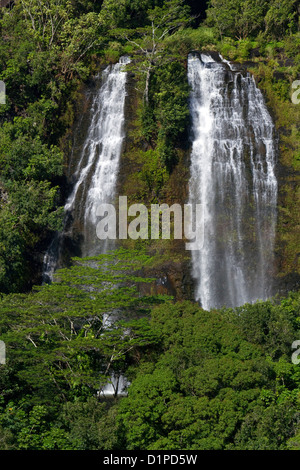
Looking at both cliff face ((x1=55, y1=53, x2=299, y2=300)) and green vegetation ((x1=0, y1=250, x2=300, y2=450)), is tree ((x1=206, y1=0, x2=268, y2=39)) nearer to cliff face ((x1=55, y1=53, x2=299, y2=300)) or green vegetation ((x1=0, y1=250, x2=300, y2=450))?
cliff face ((x1=55, y1=53, x2=299, y2=300))

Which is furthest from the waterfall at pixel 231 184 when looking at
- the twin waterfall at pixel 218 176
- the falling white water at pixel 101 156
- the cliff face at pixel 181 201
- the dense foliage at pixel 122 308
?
the falling white water at pixel 101 156

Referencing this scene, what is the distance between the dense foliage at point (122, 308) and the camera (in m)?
19.6

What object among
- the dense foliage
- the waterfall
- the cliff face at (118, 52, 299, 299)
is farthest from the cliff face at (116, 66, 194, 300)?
the waterfall

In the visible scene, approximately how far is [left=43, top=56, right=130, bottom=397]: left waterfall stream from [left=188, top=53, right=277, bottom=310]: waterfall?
4096 millimetres

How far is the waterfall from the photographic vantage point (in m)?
32.2

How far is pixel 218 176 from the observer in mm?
34594

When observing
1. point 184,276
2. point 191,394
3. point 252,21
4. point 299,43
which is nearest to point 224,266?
point 184,276

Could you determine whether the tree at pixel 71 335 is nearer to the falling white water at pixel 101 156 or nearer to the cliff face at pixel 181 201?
the cliff face at pixel 181 201

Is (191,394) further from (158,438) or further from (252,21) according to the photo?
(252,21)

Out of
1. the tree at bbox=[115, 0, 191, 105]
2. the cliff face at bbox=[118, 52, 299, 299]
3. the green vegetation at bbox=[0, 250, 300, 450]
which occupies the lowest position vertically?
the green vegetation at bbox=[0, 250, 300, 450]

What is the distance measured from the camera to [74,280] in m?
24.3

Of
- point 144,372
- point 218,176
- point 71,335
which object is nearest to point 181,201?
point 218,176

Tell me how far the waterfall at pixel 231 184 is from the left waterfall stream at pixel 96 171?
4.10 m

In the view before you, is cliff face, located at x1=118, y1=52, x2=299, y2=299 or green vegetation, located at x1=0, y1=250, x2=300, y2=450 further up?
cliff face, located at x1=118, y1=52, x2=299, y2=299
